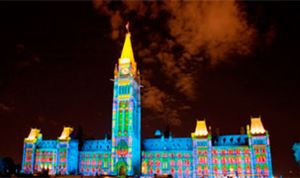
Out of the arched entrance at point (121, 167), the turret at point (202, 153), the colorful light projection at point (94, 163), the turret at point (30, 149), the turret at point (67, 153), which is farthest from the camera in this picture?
the turret at point (30, 149)

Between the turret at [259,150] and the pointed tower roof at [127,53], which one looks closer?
the turret at [259,150]

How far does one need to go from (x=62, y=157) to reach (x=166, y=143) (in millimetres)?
39949

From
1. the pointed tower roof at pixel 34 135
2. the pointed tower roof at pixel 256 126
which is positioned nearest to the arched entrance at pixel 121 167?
the pointed tower roof at pixel 34 135

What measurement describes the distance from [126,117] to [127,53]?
25.1 metres

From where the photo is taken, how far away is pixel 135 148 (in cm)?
10919

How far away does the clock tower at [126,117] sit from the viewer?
104188 millimetres

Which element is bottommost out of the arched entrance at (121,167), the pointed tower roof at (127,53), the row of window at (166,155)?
the arched entrance at (121,167)

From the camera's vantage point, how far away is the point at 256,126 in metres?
105

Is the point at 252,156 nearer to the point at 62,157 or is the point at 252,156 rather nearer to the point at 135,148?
the point at 135,148

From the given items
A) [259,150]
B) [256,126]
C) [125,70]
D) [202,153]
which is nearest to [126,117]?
[125,70]

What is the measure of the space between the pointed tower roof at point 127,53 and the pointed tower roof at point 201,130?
34.2 meters

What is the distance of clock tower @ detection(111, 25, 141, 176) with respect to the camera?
342ft

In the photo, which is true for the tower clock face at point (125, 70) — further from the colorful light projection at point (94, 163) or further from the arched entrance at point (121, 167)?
the arched entrance at point (121, 167)

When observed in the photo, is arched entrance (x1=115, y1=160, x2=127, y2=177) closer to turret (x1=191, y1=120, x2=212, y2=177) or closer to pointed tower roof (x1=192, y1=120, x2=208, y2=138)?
turret (x1=191, y1=120, x2=212, y2=177)
